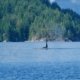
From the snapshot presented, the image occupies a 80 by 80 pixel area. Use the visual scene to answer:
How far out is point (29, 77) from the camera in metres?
40.3

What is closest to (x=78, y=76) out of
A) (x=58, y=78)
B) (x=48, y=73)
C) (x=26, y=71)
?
(x=58, y=78)

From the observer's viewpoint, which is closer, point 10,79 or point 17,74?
point 10,79

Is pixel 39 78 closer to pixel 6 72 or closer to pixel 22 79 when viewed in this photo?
pixel 22 79

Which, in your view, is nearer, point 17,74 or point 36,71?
point 17,74

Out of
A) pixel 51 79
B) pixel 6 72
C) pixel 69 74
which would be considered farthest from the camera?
pixel 6 72

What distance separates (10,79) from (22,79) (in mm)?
1050

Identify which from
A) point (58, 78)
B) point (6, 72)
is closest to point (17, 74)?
point (6, 72)

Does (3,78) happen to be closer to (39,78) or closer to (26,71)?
(39,78)

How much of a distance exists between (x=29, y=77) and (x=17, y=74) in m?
2.95

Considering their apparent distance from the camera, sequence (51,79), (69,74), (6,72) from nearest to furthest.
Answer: (51,79), (69,74), (6,72)

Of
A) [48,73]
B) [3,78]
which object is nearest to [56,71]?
[48,73]

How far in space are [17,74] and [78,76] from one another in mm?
6192

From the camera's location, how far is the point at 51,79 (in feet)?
126

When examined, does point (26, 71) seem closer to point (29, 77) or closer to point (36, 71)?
point (36, 71)
